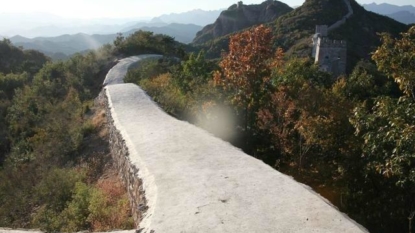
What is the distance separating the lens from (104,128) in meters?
15.5

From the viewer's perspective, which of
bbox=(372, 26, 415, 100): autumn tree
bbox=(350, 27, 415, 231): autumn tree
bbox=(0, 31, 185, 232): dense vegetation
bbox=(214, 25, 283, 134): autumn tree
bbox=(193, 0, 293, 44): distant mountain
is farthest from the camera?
bbox=(193, 0, 293, 44): distant mountain

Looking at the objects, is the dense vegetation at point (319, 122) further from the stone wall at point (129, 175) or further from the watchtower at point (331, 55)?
the watchtower at point (331, 55)

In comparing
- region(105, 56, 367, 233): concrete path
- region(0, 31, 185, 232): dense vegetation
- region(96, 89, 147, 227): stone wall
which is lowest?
region(0, 31, 185, 232): dense vegetation

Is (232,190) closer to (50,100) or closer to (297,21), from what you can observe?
(50,100)

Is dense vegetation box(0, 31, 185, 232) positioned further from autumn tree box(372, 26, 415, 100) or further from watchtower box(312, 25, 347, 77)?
watchtower box(312, 25, 347, 77)

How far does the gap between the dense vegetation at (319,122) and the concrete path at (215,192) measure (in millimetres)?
1997

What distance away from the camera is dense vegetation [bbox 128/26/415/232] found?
7508 millimetres

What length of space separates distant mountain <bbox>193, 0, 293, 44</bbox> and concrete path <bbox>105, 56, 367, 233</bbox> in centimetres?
9621

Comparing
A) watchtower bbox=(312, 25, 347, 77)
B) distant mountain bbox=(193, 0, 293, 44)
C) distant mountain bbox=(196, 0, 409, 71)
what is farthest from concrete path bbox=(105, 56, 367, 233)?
distant mountain bbox=(193, 0, 293, 44)

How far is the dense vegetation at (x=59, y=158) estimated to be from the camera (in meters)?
9.10

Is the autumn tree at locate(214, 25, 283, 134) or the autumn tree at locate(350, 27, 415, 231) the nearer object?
the autumn tree at locate(350, 27, 415, 231)

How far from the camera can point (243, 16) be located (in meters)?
107

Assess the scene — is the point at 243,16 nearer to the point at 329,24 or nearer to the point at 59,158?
the point at 329,24

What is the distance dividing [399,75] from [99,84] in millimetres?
22200
